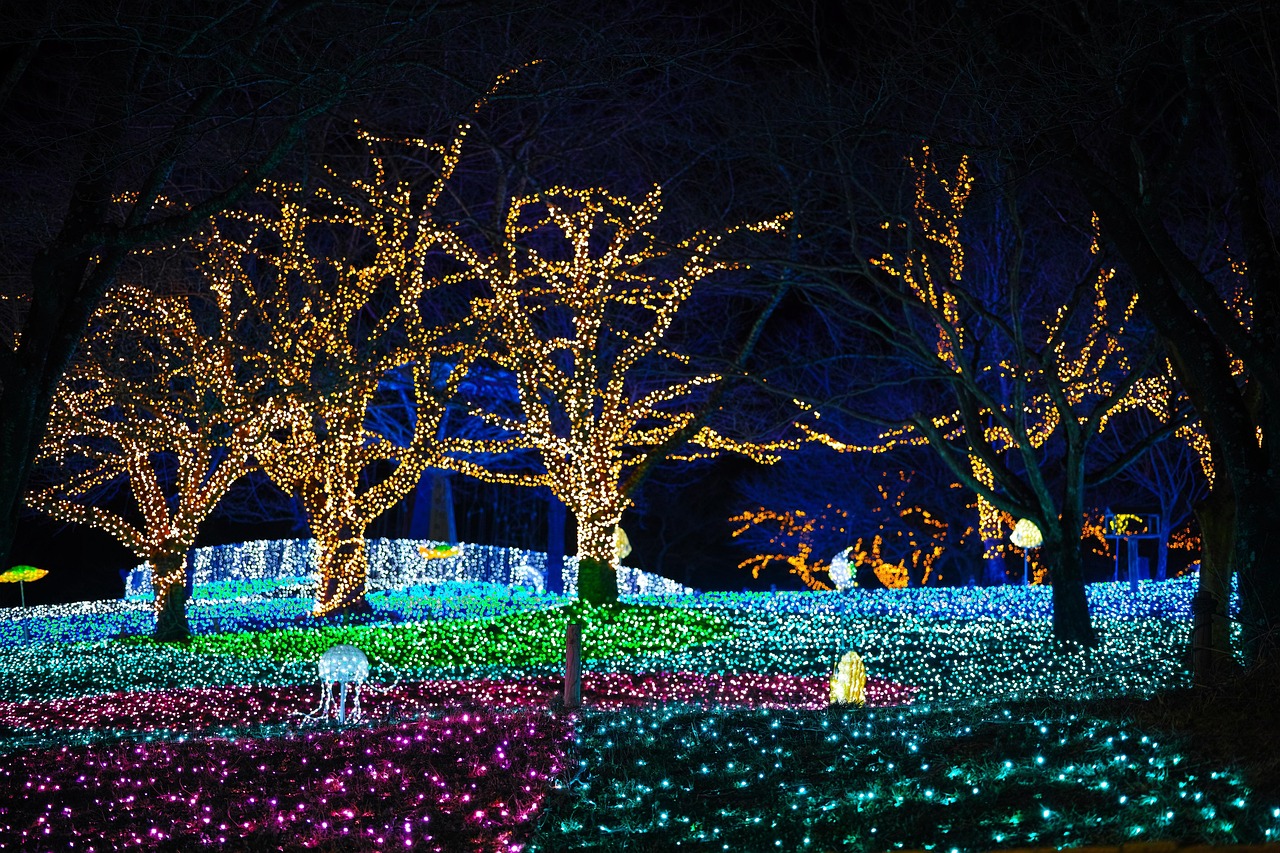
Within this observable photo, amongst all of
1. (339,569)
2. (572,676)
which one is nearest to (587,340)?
(339,569)

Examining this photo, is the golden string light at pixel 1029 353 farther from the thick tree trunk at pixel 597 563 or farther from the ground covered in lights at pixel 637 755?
the thick tree trunk at pixel 597 563

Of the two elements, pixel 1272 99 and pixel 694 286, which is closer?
pixel 1272 99

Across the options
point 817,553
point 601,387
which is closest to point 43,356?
point 601,387

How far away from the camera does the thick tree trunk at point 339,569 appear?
20.0 meters

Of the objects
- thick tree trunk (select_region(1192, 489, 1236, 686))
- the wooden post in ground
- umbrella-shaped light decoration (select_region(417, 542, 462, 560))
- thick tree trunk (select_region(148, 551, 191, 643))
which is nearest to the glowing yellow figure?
the wooden post in ground

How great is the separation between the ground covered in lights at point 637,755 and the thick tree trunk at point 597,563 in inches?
107

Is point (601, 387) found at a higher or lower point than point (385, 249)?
lower

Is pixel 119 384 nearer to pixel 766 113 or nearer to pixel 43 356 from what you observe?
pixel 43 356

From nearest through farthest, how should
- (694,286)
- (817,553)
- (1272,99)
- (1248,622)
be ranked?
(1248,622) < (1272,99) < (694,286) < (817,553)

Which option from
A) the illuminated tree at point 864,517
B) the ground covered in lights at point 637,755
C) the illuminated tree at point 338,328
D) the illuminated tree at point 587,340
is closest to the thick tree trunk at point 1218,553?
the ground covered in lights at point 637,755

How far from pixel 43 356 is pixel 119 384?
7.97 m

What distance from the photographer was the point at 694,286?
62.7ft

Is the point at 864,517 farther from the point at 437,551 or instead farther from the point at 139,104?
the point at 139,104

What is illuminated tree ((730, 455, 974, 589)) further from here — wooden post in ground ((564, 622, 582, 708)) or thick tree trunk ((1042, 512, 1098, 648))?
wooden post in ground ((564, 622, 582, 708))
